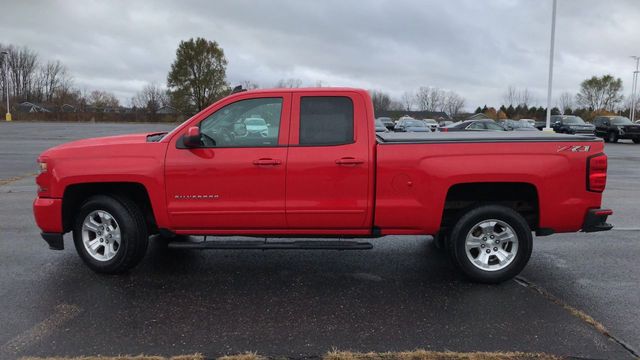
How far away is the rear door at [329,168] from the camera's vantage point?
188 inches

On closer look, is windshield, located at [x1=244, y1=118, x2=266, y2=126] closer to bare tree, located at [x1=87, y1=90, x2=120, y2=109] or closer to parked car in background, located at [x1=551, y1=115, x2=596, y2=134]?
parked car in background, located at [x1=551, y1=115, x2=596, y2=134]

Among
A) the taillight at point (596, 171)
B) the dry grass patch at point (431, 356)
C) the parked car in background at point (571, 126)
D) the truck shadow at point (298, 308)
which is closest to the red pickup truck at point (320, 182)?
the taillight at point (596, 171)

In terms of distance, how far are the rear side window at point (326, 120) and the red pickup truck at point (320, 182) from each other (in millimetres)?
10

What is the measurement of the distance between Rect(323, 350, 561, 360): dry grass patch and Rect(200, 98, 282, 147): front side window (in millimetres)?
2264

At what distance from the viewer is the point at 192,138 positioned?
4.72m

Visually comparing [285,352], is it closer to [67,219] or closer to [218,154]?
[218,154]

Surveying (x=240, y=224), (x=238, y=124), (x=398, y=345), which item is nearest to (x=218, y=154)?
(x=238, y=124)

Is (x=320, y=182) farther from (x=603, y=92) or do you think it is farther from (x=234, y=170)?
(x=603, y=92)

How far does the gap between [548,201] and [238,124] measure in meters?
3.15

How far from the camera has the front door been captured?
482 centimetres

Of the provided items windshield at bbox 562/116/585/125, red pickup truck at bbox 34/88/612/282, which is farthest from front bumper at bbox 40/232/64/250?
windshield at bbox 562/116/585/125

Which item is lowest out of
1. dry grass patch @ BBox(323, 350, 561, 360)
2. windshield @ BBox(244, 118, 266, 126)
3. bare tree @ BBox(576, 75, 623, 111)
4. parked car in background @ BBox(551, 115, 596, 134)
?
dry grass patch @ BBox(323, 350, 561, 360)

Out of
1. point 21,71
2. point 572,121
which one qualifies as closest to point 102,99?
point 21,71

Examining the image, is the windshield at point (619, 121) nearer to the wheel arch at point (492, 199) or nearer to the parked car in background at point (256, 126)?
the wheel arch at point (492, 199)
